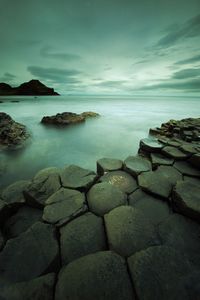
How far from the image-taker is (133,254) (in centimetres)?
110

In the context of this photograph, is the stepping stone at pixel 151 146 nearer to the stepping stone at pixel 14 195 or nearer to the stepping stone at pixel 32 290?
the stepping stone at pixel 14 195

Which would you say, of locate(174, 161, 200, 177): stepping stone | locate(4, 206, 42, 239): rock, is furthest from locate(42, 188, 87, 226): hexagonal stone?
locate(174, 161, 200, 177): stepping stone

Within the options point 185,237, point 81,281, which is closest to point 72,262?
point 81,281

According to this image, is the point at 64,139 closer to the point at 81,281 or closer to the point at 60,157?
the point at 60,157

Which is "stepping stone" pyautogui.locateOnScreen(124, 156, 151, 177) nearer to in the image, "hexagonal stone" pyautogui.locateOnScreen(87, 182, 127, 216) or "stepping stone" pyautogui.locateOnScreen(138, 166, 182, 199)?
"stepping stone" pyautogui.locateOnScreen(138, 166, 182, 199)

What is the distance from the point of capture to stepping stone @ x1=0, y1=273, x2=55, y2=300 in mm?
909

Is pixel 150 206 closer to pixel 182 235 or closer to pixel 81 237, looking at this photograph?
pixel 182 235

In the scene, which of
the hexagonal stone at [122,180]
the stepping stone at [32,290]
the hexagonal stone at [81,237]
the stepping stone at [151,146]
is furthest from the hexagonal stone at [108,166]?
the stepping stone at [32,290]

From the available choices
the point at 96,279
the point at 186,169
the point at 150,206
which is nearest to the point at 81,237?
the point at 96,279

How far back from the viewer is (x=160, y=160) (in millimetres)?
2674

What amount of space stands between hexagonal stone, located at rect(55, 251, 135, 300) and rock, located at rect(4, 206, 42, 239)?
2.80ft

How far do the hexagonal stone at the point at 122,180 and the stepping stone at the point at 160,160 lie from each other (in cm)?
65

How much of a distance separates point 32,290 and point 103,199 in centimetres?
97

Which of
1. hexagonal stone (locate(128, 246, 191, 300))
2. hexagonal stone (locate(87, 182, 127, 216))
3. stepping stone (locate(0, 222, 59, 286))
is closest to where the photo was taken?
hexagonal stone (locate(128, 246, 191, 300))
